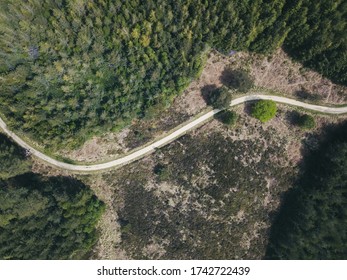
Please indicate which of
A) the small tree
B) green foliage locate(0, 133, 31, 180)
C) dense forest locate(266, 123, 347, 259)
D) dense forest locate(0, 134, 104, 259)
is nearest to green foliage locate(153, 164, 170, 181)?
dense forest locate(0, 134, 104, 259)

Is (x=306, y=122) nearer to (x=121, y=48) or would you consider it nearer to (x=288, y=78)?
(x=288, y=78)

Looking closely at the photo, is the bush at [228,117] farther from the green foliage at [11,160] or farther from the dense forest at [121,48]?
the green foliage at [11,160]

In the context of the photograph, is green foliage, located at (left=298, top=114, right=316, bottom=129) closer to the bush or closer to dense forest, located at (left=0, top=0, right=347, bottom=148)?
dense forest, located at (left=0, top=0, right=347, bottom=148)

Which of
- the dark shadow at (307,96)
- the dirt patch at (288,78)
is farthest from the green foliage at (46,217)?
the dark shadow at (307,96)

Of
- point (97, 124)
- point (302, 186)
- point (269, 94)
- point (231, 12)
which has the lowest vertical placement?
point (302, 186)

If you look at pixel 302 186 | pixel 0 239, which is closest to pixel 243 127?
pixel 302 186

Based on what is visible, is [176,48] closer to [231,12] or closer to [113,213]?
[231,12]

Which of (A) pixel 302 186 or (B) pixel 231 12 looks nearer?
(B) pixel 231 12

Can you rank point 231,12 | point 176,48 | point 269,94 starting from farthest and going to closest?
1. point 269,94
2. point 176,48
3. point 231,12
